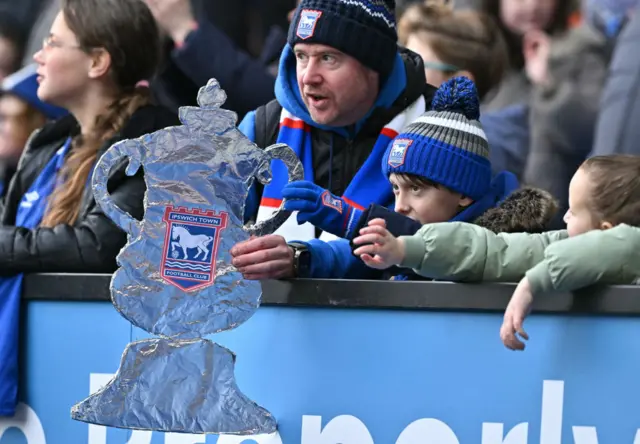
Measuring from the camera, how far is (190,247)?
3.33m

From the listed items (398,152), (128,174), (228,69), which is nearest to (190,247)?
(128,174)

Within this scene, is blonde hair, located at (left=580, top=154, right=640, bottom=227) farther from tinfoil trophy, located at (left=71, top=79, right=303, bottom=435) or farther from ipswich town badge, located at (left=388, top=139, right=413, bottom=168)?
tinfoil trophy, located at (left=71, top=79, right=303, bottom=435)

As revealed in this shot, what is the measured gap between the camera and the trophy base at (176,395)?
3.30 m

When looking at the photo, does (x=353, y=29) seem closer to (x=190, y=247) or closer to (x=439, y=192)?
(x=439, y=192)

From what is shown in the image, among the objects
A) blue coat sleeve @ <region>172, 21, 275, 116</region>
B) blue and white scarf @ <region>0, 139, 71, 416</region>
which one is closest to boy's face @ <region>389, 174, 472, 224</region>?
blue and white scarf @ <region>0, 139, 71, 416</region>

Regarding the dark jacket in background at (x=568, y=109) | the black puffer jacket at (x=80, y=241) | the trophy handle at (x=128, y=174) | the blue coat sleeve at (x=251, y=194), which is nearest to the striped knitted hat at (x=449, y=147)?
the blue coat sleeve at (x=251, y=194)

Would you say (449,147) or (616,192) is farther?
(449,147)

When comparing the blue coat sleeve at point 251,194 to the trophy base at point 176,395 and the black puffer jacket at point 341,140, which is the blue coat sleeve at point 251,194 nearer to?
the black puffer jacket at point 341,140

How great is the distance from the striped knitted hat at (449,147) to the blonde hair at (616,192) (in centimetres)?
58

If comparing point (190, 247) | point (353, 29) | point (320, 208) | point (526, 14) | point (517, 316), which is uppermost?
point (526, 14)

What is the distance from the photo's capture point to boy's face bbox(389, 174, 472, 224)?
373 centimetres

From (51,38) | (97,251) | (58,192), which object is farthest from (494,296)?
(51,38)

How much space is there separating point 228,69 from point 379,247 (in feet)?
7.97

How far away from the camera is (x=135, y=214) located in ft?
13.7
